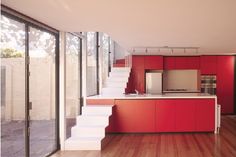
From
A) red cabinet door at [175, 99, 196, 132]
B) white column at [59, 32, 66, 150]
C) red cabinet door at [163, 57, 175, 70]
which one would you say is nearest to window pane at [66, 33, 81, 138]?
white column at [59, 32, 66, 150]

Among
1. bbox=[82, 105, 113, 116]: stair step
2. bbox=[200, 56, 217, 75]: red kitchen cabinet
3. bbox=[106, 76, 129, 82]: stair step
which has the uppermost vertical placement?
bbox=[200, 56, 217, 75]: red kitchen cabinet

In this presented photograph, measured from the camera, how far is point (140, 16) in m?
4.29

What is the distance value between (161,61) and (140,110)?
3.57 metres

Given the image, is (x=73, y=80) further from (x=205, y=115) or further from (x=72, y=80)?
(x=205, y=115)

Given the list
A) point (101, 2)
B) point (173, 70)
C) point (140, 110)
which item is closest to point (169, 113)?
point (140, 110)

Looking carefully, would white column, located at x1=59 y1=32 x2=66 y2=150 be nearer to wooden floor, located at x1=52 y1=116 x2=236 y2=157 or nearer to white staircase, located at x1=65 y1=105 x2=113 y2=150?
white staircase, located at x1=65 y1=105 x2=113 y2=150

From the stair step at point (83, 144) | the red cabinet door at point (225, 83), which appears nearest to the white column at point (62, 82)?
the stair step at point (83, 144)

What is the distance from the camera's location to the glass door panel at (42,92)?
4820 millimetres

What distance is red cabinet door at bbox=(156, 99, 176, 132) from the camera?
7.59 m

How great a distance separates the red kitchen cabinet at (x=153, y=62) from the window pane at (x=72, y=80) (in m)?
4.11

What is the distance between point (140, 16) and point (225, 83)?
7333 millimetres

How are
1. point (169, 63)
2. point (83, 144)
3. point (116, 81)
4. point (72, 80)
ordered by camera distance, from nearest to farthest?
1. point (83, 144)
2. point (72, 80)
3. point (116, 81)
4. point (169, 63)

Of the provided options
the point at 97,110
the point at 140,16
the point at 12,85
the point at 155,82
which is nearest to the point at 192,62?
the point at 155,82

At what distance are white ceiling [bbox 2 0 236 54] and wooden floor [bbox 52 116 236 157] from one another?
7.46 ft
